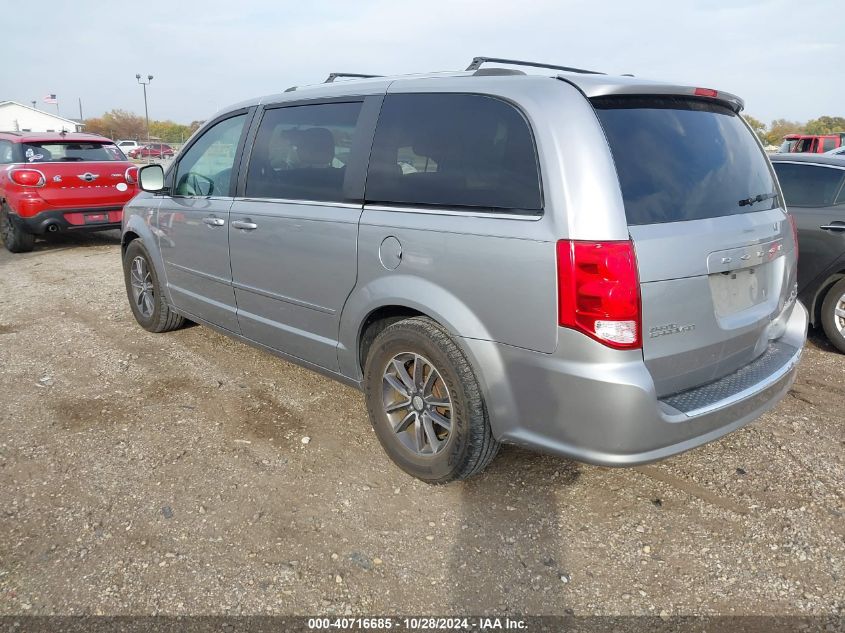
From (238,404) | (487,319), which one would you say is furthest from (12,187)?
(487,319)

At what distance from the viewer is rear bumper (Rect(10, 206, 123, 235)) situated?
8758 mm

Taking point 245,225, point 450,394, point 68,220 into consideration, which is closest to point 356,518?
point 450,394

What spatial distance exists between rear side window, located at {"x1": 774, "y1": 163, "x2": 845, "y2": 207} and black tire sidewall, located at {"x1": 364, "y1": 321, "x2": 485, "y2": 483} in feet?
12.5

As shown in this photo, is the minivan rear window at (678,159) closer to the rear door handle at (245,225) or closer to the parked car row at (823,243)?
the rear door handle at (245,225)

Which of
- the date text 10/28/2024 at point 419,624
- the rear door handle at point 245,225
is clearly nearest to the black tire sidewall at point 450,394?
the date text 10/28/2024 at point 419,624

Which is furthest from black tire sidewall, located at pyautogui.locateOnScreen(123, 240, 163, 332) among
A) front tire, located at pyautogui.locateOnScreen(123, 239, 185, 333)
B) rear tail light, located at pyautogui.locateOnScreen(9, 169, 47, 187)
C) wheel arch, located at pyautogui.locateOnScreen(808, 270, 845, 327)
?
wheel arch, located at pyautogui.locateOnScreen(808, 270, 845, 327)

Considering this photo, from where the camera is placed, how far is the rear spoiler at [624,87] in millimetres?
2523

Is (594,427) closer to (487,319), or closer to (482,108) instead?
(487,319)

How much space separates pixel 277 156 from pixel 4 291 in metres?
5.02

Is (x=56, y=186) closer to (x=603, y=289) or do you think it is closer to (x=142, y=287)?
(x=142, y=287)

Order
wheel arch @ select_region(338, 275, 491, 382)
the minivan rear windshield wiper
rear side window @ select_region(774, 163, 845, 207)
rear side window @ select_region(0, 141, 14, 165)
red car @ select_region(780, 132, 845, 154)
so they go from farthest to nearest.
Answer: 1. red car @ select_region(780, 132, 845, 154)
2. rear side window @ select_region(0, 141, 14, 165)
3. rear side window @ select_region(774, 163, 845, 207)
4. the minivan rear windshield wiper
5. wheel arch @ select_region(338, 275, 491, 382)

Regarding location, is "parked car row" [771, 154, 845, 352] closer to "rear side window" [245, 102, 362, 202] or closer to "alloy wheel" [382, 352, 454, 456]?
"alloy wheel" [382, 352, 454, 456]

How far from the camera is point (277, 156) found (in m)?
3.78

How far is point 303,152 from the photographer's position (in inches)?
142
